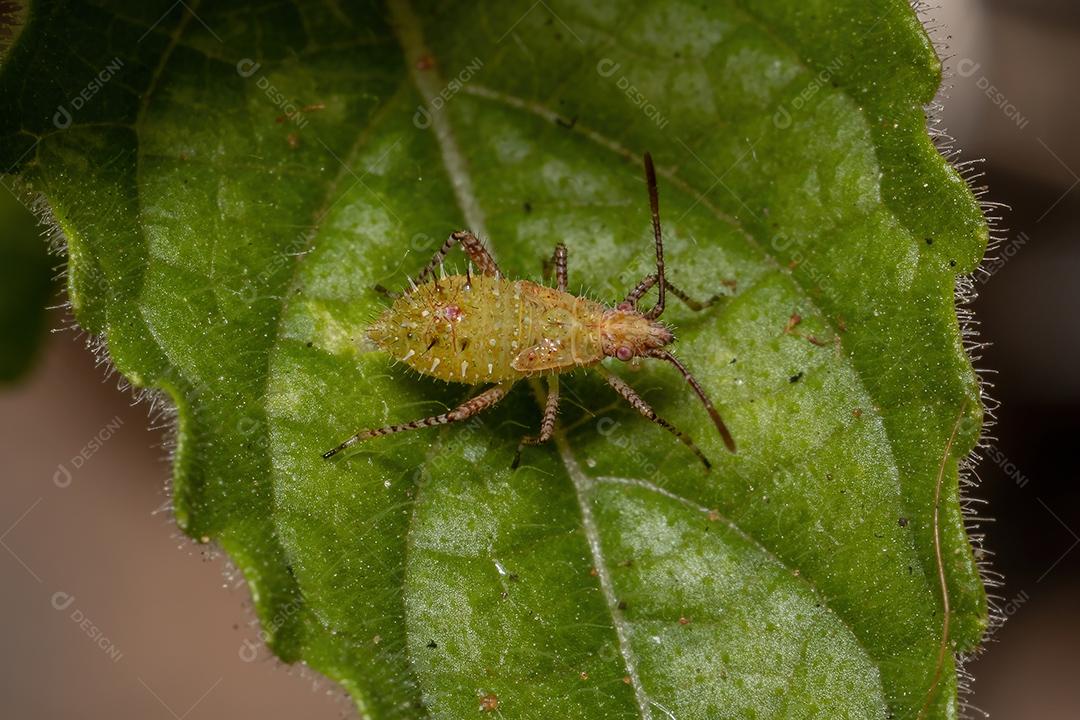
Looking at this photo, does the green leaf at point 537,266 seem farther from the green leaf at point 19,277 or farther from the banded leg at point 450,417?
the green leaf at point 19,277

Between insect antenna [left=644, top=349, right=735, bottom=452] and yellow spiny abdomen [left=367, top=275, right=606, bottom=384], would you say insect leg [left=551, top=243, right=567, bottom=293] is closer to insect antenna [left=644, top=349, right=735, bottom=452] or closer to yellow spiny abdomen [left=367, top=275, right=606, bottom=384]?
yellow spiny abdomen [left=367, top=275, right=606, bottom=384]

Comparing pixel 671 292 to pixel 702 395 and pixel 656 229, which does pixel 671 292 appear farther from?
pixel 702 395

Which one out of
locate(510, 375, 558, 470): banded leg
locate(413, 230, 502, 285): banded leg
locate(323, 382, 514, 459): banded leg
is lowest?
locate(323, 382, 514, 459): banded leg

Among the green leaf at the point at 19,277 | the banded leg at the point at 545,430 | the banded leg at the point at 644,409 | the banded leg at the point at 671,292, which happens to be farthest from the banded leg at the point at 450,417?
the green leaf at the point at 19,277

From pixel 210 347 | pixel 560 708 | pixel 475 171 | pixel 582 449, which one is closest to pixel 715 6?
pixel 475 171

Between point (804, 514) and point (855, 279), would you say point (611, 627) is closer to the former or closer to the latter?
point (804, 514)

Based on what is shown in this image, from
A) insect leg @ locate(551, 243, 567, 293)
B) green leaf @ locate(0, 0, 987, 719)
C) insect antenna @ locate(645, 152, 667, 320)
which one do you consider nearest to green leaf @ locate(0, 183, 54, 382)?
green leaf @ locate(0, 0, 987, 719)
